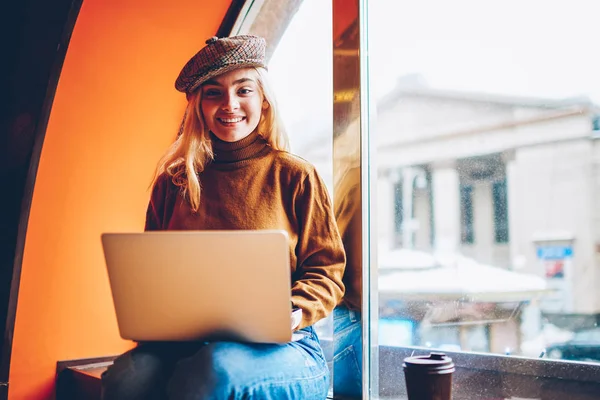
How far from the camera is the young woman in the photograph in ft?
4.22

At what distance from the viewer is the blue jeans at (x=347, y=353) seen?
1.68 metres

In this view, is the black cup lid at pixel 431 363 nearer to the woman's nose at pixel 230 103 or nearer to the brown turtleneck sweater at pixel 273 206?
the brown turtleneck sweater at pixel 273 206

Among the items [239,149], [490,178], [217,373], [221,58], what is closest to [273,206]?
[239,149]

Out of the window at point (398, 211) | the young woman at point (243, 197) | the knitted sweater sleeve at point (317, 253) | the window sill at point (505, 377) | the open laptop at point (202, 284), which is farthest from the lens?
the window at point (398, 211)

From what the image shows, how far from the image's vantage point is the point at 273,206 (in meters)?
1.57

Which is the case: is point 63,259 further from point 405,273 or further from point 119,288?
point 405,273

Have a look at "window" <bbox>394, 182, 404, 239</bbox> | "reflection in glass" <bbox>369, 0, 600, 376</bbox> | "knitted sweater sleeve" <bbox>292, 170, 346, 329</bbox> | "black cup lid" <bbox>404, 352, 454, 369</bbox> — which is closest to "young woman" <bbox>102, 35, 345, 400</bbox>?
"knitted sweater sleeve" <bbox>292, 170, 346, 329</bbox>

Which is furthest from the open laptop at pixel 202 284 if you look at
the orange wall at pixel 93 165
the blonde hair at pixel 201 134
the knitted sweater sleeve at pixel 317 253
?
the orange wall at pixel 93 165

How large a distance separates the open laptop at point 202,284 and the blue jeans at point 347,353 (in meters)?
0.56

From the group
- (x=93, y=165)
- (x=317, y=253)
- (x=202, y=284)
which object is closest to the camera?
(x=202, y=284)

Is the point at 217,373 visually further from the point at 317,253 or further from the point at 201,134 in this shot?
the point at 201,134

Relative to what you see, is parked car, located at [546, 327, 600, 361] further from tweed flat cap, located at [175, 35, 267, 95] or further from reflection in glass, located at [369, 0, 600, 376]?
tweed flat cap, located at [175, 35, 267, 95]

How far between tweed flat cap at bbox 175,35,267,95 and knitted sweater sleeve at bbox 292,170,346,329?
36cm

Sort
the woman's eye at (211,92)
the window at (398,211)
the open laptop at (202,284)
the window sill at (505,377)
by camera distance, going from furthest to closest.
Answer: the window at (398,211) → the woman's eye at (211,92) → the window sill at (505,377) → the open laptop at (202,284)
